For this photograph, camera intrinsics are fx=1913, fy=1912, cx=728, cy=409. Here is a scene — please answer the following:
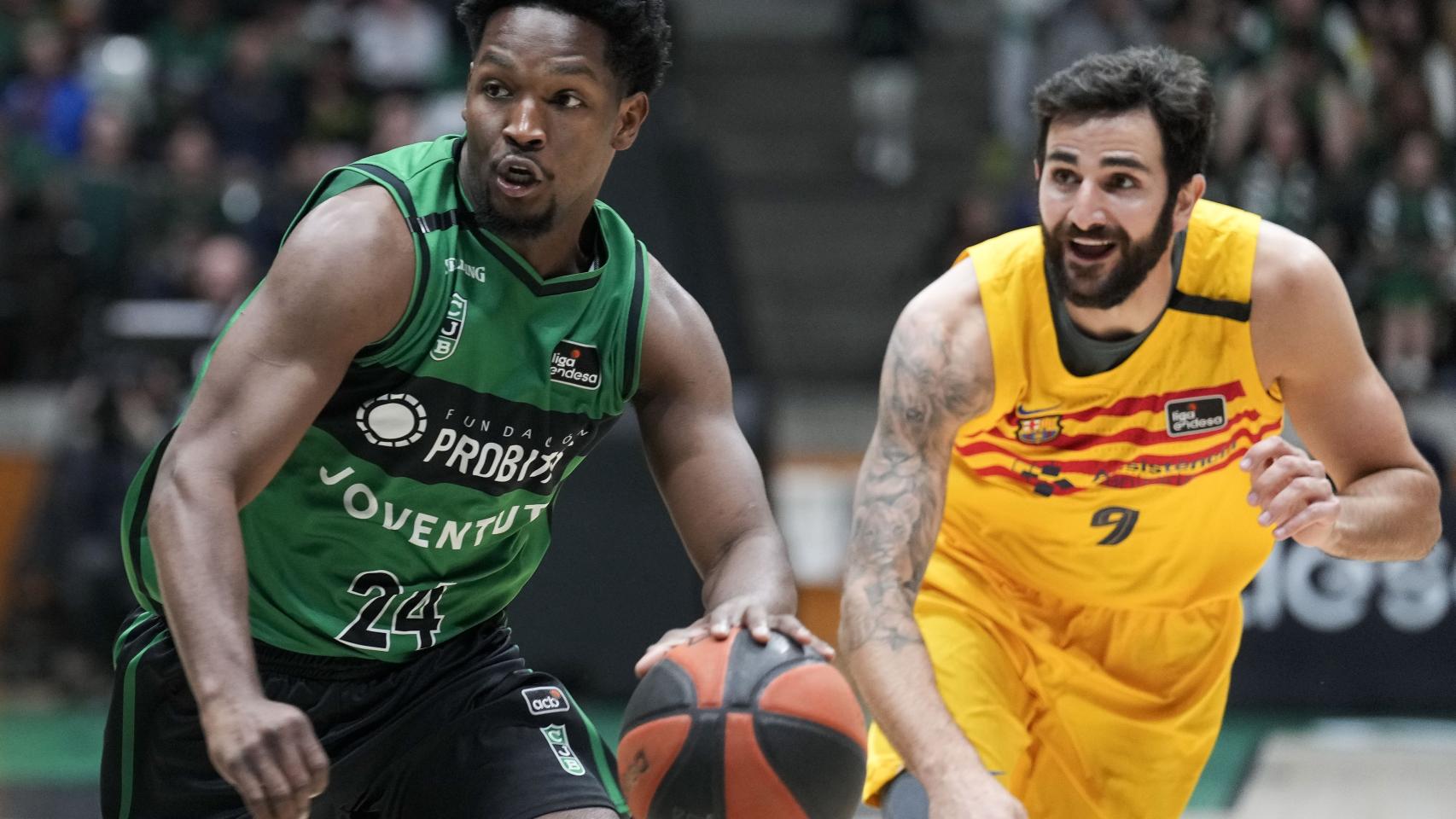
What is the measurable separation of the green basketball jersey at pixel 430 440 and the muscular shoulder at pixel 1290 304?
59.3 inches

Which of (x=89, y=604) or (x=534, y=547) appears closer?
(x=534, y=547)

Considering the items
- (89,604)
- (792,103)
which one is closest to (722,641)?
(89,604)

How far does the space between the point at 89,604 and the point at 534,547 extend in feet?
22.5

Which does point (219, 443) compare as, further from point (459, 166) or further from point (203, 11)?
point (203, 11)

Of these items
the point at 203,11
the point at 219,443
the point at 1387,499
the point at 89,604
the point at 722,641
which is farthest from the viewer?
the point at 203,11

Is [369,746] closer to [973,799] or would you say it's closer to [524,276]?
[524,276]

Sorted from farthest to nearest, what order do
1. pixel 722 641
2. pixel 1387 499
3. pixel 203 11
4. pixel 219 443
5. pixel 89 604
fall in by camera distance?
pixel 203 11, pixel 89 604, pixel 1387 499, pixel 722 641, pixel 219 443

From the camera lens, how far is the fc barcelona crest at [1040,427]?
4.55m

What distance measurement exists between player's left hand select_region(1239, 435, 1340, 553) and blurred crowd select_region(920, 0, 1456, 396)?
7654 mm

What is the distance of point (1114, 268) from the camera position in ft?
14.4

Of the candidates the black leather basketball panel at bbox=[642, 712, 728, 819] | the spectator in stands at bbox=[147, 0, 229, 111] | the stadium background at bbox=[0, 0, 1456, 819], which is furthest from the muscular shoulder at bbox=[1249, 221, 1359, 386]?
the spectator in stands at bbox=[147, 0, 229, 111]

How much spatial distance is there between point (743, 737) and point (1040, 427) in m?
1.29

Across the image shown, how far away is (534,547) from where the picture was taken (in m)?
4.23

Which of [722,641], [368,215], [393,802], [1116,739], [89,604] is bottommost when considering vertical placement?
[89,604]
